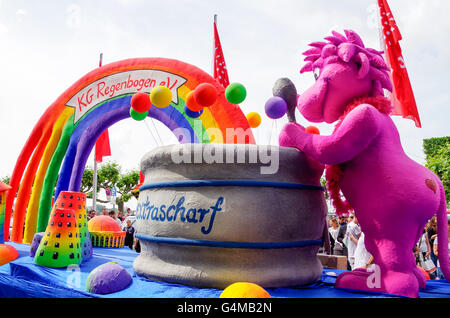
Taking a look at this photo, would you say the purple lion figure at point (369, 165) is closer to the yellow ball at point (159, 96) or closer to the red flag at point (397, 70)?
the yellow ball at point (159, 96)

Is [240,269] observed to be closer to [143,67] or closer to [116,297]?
[116,297]

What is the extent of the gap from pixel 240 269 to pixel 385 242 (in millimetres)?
924

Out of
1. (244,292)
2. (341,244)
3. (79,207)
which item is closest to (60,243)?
(79,207)

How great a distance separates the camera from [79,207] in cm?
346

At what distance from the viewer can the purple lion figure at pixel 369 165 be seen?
6.73 ft

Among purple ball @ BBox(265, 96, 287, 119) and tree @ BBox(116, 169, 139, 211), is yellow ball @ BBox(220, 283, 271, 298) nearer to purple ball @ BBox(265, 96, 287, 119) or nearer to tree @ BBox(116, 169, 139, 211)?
purple ball @ BBox(265, 96, 287, 119)

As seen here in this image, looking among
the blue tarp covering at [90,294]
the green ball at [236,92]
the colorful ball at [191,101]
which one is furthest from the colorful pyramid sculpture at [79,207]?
the green ball at [236,92]

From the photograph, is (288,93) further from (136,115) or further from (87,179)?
(87,179)

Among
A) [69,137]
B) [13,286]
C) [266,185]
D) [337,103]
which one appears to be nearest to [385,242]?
[266,185]

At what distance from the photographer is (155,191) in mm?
2516

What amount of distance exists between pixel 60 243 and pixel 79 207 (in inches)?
21.1

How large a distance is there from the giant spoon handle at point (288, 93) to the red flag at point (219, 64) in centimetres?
625

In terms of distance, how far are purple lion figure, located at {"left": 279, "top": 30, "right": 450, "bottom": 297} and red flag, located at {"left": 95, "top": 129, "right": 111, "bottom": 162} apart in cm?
832

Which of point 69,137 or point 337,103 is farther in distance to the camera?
point 69,137
